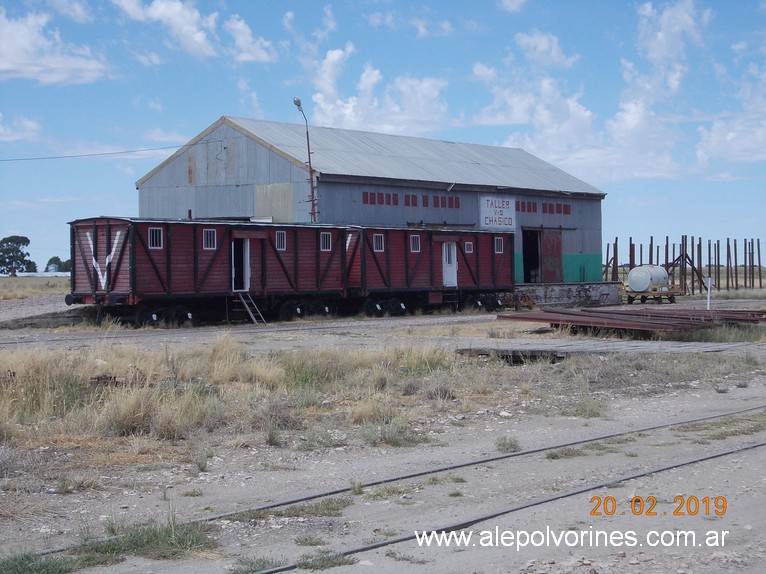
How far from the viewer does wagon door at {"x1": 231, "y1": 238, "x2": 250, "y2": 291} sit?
107ft

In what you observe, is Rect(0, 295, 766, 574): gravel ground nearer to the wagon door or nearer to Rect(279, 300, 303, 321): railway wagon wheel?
the wagon door

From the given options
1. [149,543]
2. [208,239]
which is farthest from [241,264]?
[149,543]

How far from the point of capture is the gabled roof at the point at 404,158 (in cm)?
4275

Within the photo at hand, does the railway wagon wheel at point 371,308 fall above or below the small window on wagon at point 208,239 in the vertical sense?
below

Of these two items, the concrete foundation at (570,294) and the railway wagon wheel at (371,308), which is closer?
the railway wagon wheel at (371,308)

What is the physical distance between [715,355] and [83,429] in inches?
527

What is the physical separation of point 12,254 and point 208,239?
281 feet

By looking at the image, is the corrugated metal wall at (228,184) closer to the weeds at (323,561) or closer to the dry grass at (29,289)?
the dry grass at (29,289)

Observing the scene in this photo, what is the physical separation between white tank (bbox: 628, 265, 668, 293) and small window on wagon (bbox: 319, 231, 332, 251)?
20.3 metres

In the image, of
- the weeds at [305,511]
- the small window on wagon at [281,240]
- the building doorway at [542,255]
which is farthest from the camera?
the building doorway at [542,255]

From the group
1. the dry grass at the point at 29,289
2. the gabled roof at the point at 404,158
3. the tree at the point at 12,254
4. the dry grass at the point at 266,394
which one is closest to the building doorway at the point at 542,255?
the gabled roof at the point at 404,158

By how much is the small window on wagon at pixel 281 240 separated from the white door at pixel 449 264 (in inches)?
345

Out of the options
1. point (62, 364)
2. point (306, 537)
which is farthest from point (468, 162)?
point (306, 537)

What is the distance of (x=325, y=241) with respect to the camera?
117 feet
